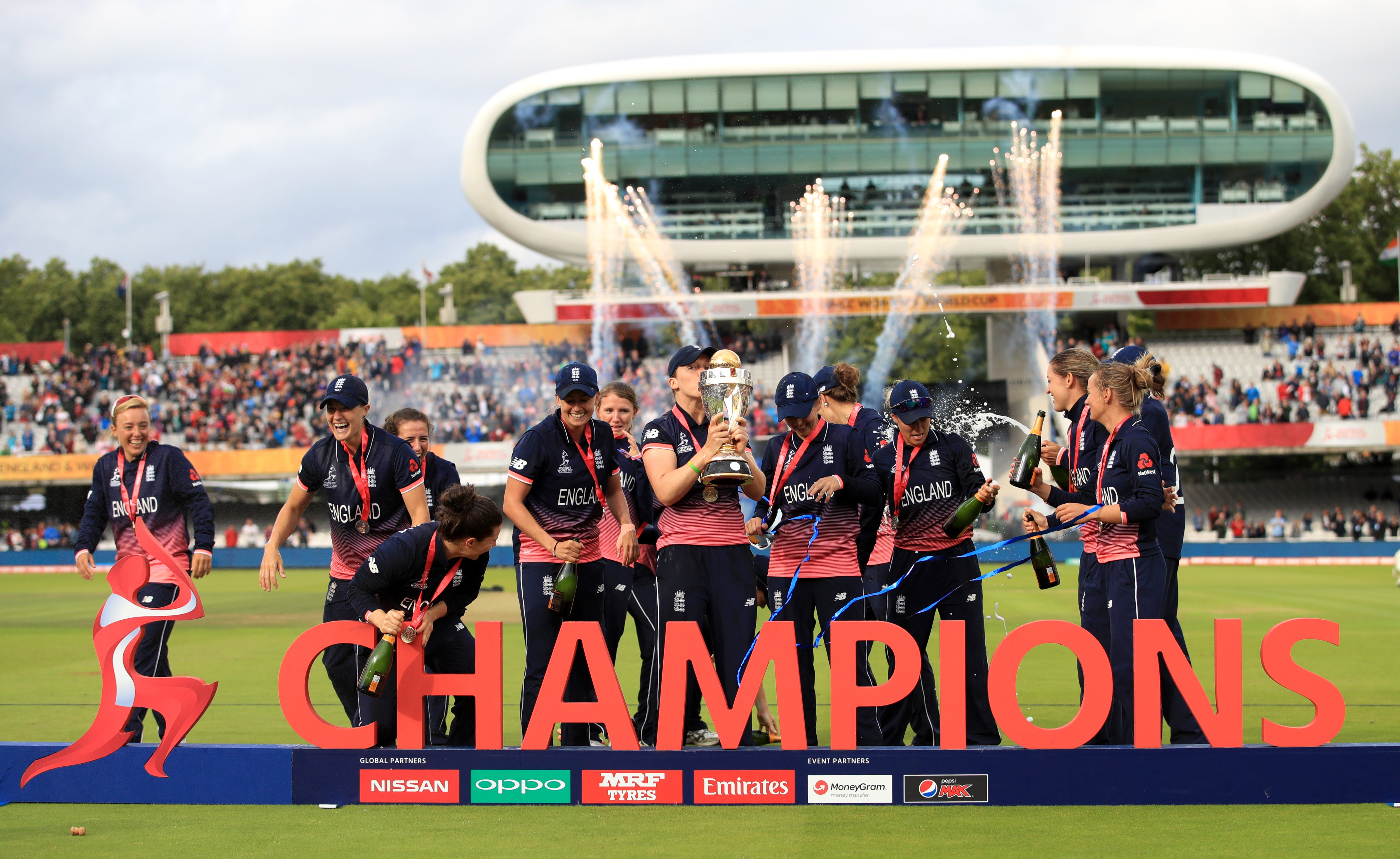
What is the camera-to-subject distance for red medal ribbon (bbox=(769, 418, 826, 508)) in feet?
23.0

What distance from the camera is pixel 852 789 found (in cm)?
605

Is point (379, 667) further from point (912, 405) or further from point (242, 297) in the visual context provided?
point (242, 297)

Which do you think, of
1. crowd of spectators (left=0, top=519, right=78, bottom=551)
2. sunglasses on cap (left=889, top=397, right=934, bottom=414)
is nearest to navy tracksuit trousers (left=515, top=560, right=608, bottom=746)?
sunglasses on cap (left=889, top=397, right=934, bottom=414)

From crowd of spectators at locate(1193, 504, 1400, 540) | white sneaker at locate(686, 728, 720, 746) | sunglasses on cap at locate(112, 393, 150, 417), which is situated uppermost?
sunglasses on cap at locate(112, 393, 150, 417)

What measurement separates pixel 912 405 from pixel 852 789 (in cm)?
243

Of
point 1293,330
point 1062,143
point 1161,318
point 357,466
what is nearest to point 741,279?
point 1062,143

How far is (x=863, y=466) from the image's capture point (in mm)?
7039

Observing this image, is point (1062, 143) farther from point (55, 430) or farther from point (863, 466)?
point (863, 466)

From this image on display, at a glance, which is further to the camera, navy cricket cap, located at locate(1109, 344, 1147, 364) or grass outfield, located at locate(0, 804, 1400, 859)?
navy cricket cap, located at locate(1109, 344, 1147, 364)

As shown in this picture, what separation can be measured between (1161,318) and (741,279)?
1797 cm

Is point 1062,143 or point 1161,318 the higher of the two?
point 1062,143

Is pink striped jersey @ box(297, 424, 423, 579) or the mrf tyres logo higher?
pink striped jersey @ box(297, 424, 423, 579)

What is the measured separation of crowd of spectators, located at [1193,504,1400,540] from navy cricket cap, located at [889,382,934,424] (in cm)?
3066

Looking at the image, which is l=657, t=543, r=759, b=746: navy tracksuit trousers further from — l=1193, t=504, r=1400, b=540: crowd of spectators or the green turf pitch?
l=1193, t=504, r=1400, b=540: crowd of spectators
